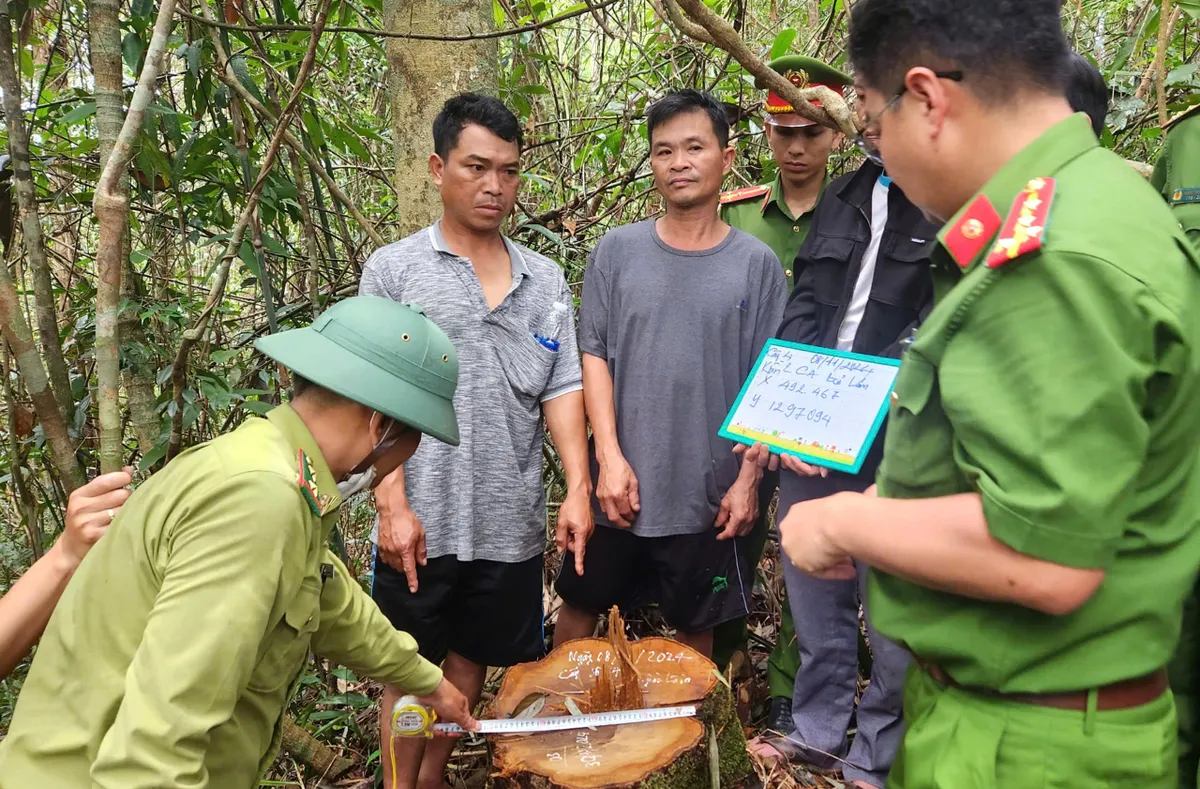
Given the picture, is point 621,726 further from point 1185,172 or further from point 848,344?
point 1185,172

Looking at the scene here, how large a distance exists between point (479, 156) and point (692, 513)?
1.42 meters

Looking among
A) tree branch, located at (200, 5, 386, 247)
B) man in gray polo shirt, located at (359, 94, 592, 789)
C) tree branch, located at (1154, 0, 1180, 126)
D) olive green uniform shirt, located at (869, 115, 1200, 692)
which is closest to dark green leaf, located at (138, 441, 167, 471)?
man in gray polo shirt, located at (359, 94, 592, 789)

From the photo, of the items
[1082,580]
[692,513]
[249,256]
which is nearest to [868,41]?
[1082,580]

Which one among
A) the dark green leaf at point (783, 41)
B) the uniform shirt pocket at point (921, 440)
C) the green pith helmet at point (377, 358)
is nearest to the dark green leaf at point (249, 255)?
the green pith helmet at point (377, 358)

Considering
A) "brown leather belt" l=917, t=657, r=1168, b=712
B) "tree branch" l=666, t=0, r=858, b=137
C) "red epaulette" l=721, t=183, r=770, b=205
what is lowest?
"brown leather belt" l=917, t=657, r=1168, b=712

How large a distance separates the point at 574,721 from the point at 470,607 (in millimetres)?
614

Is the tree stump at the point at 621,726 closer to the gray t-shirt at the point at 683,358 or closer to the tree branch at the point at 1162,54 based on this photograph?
the gray t-shirt at the point at 683,358

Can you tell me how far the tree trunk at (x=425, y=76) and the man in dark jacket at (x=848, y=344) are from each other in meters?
1.35

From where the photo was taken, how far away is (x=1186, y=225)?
242cm

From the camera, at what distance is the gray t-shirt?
2844mm

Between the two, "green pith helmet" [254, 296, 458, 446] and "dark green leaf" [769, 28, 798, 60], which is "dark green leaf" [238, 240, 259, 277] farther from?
"dark green leaf" [769, 28, 798, 60]

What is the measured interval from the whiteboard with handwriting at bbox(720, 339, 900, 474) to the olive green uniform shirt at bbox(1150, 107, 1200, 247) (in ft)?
3.33

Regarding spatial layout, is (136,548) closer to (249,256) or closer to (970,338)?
(970,338)

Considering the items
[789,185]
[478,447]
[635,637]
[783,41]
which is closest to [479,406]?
[478,447]
